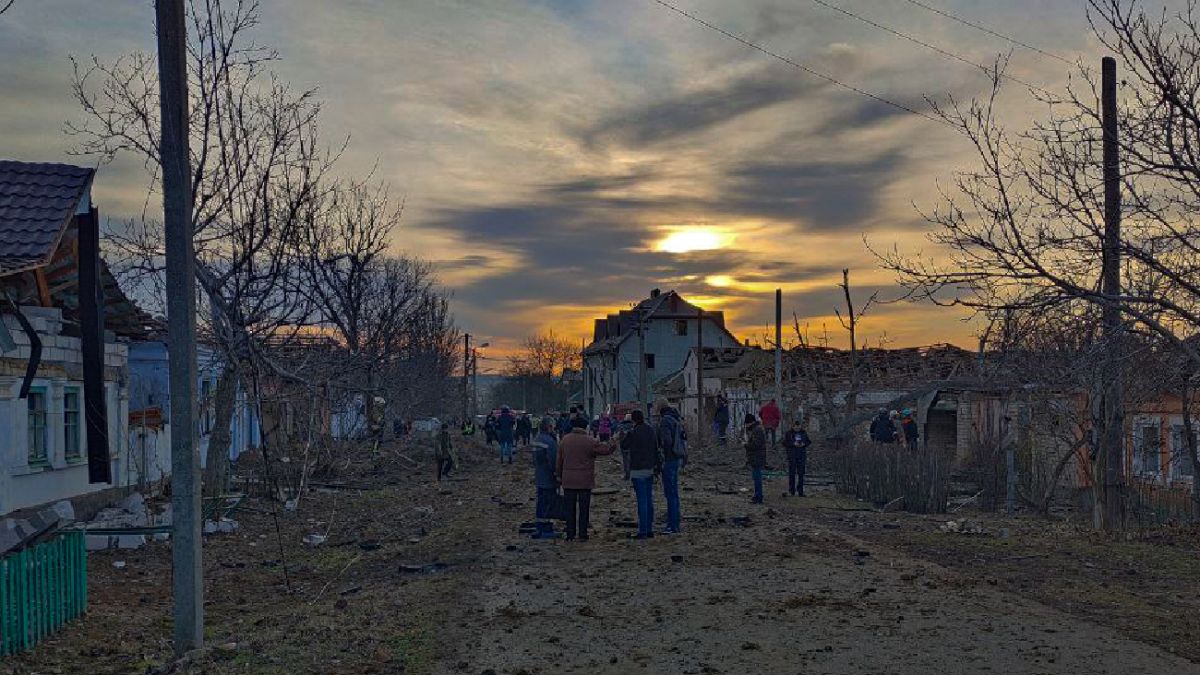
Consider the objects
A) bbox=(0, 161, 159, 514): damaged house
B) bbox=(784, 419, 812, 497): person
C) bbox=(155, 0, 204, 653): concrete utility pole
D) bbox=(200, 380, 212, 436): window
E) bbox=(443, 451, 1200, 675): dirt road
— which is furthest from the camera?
bbox=(200, 380, 212, 436): window

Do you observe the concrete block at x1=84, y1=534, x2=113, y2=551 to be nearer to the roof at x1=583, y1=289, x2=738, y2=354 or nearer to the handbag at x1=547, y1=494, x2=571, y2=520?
the handbag at x1=547, y1=494, x2=571, y2=520

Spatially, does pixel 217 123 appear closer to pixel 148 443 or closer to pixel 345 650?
pixel 148 443

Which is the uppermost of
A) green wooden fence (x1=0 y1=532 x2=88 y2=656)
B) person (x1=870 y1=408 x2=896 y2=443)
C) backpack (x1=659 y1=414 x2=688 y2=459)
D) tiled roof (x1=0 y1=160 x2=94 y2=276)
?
tiled roof (x1=0 y1=160 x2=94 y2=276)

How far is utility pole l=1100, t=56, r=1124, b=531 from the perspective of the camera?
438 inches

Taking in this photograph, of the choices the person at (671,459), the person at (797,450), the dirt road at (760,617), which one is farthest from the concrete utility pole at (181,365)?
the person at (797,450)

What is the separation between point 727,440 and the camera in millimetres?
47188

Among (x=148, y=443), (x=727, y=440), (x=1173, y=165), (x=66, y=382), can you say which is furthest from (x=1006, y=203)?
(x=727, y=440)

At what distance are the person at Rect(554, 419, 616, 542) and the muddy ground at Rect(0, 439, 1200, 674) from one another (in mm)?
481

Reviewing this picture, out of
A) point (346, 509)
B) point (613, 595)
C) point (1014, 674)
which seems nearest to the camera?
point (1014, 674)

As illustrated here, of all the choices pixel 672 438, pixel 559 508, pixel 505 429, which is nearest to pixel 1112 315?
pixel 672 438

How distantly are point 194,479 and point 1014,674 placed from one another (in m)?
6.57

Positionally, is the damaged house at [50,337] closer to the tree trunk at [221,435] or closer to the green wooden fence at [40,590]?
the tree trunk at [221,435]

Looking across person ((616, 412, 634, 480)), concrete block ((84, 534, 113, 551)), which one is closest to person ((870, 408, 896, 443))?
person ((616, 412, 634, 480))

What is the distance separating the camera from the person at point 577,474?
16.5 meters
